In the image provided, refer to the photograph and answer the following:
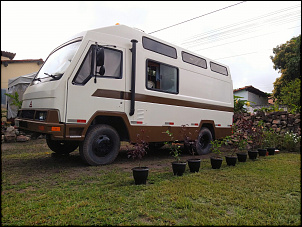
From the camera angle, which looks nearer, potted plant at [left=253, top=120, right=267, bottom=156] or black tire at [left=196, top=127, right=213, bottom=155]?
potted plant at [left=253, top=120, right=267, bottom=156]

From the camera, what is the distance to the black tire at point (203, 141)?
23.7ft

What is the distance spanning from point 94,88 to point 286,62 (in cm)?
1990

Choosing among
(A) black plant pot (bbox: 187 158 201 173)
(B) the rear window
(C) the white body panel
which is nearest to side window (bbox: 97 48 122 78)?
(C) the white body panel

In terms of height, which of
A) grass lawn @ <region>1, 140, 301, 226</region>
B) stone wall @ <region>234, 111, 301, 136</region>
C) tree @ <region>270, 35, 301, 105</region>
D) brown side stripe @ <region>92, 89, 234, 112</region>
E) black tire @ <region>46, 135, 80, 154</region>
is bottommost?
grass lawn @ <region>1, 140, 301, 226</region>

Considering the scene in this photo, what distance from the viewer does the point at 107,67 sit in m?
4.90

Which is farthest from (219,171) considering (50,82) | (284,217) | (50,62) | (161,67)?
Answer: (50,62)

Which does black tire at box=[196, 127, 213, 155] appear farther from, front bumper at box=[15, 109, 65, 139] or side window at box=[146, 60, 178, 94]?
front bumper at box=[15, 109, 65, 139]

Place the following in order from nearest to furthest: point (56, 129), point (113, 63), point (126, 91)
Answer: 1. point (56, 129)
2. point (113, 63)
3. point (126, 91)

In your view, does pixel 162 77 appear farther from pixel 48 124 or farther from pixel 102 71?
pixel 48 124

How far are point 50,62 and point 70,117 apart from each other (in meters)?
1.92

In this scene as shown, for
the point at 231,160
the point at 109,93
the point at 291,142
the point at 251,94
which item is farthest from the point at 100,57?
the point at 251,94

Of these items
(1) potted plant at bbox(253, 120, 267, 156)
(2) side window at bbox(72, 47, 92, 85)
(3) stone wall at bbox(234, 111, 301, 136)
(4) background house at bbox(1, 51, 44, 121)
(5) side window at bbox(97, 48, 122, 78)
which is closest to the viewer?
(2) side window at bbox(72, 47, 92, 85)

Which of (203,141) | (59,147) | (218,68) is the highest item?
(218,68)

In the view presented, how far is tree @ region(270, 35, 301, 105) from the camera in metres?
18.2
